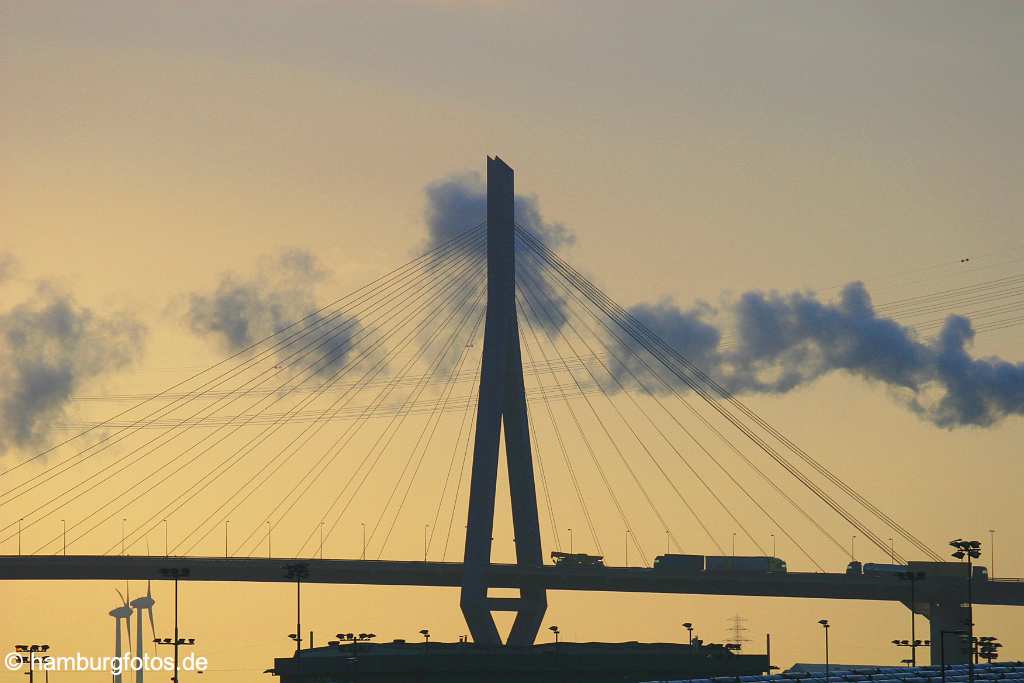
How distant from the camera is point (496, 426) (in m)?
160

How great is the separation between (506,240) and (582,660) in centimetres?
2969

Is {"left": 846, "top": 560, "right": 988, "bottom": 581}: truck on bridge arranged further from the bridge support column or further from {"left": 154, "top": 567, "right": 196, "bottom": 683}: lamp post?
{"left": 154, "top": 567, "right": 196, "bottom": 683}: lamp post

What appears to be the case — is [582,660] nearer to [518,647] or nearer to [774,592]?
[518,647]

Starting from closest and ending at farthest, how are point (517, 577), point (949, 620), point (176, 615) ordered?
point (176, 615)
point (517, 577)
point (949, 620)

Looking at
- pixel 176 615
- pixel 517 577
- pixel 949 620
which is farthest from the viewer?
pixel 949 620

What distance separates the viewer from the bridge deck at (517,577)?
18262cm

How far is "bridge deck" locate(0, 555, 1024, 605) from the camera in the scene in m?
183

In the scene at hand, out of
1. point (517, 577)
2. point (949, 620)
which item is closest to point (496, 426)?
point (517, 577)

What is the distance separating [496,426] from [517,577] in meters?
20.0

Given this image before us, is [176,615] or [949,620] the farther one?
[949,620]

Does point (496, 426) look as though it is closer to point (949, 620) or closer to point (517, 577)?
point (517, 577)

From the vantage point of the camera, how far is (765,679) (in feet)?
396

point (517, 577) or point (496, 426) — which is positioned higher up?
point (496, 426)

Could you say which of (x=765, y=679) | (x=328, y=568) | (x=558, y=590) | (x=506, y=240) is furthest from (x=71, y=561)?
(x=765, y=679)
